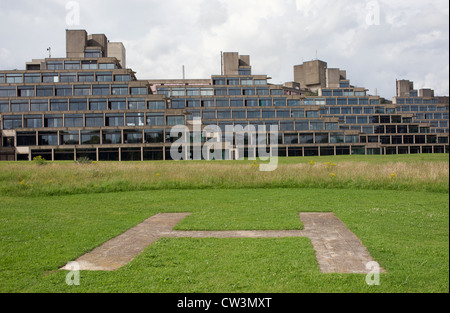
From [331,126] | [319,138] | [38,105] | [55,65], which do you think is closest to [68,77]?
[55,65]

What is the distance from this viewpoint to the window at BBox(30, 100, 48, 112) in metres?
72.9

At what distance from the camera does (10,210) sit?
14609mm

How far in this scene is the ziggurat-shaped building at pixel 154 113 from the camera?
71312 millimetres

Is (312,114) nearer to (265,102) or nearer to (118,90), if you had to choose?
(265,102)

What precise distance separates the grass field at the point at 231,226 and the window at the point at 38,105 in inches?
2172

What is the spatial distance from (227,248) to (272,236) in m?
1.63

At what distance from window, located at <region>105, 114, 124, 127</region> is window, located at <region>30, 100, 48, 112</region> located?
12213mm

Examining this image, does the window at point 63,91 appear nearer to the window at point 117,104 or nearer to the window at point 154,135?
the window at point 117,104

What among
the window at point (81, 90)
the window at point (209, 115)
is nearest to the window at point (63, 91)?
the window at point (81, 90)

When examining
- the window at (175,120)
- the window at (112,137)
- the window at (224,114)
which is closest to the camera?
the window at (112,137)

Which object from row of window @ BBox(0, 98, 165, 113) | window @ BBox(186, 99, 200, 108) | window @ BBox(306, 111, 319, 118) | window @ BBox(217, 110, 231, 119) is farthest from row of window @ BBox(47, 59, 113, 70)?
window @ BBox(306, 111, 319, 118)
